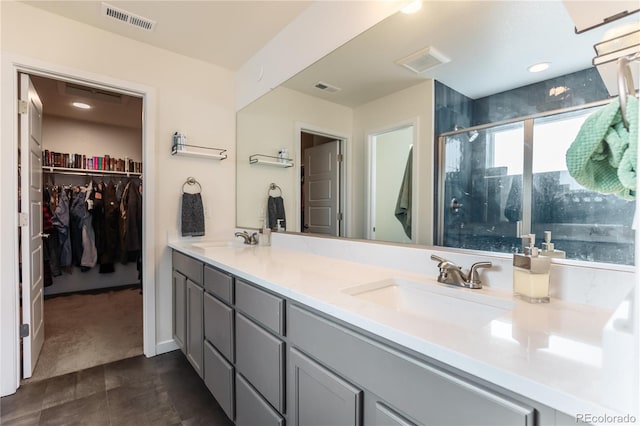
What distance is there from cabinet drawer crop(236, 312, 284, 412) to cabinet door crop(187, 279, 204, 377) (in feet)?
1.80

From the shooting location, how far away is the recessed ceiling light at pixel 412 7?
51.8 inches

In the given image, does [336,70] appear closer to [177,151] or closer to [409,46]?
[409,46]

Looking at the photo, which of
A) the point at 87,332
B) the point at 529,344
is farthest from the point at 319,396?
the point at 87,332

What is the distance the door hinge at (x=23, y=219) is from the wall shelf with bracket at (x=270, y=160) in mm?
1555

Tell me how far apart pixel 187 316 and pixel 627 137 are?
2.29 metres

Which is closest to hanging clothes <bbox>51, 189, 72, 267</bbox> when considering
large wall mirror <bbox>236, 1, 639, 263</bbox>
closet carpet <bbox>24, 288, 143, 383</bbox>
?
closet carpet <bbox>24, 288, 143, 383</bbox>

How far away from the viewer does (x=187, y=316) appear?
2080 millimetres

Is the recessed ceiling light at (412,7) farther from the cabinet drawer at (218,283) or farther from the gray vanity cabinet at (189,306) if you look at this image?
the gray vanity cabinet at (189,306)

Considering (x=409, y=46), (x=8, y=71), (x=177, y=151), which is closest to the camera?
(x=409, y=46)

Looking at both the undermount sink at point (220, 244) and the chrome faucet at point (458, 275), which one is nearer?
the chrome faucet at point (458, 275)

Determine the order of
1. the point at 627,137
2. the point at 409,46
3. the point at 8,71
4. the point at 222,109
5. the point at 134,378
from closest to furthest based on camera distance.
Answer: the point at 627,137 → the point at 409,46 → the point at 8,71 → the point at 134,378 → the point at 222,109

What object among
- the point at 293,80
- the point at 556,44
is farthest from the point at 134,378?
the point at 556,44

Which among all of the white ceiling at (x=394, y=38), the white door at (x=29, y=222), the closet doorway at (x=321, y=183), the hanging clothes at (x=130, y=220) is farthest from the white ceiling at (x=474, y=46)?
the hanging clothes at (x=130, y=220)

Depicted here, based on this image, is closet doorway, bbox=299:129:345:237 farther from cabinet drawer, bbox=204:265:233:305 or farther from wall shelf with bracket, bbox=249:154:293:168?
cabinet drawer, bbox=204:265:233:305
